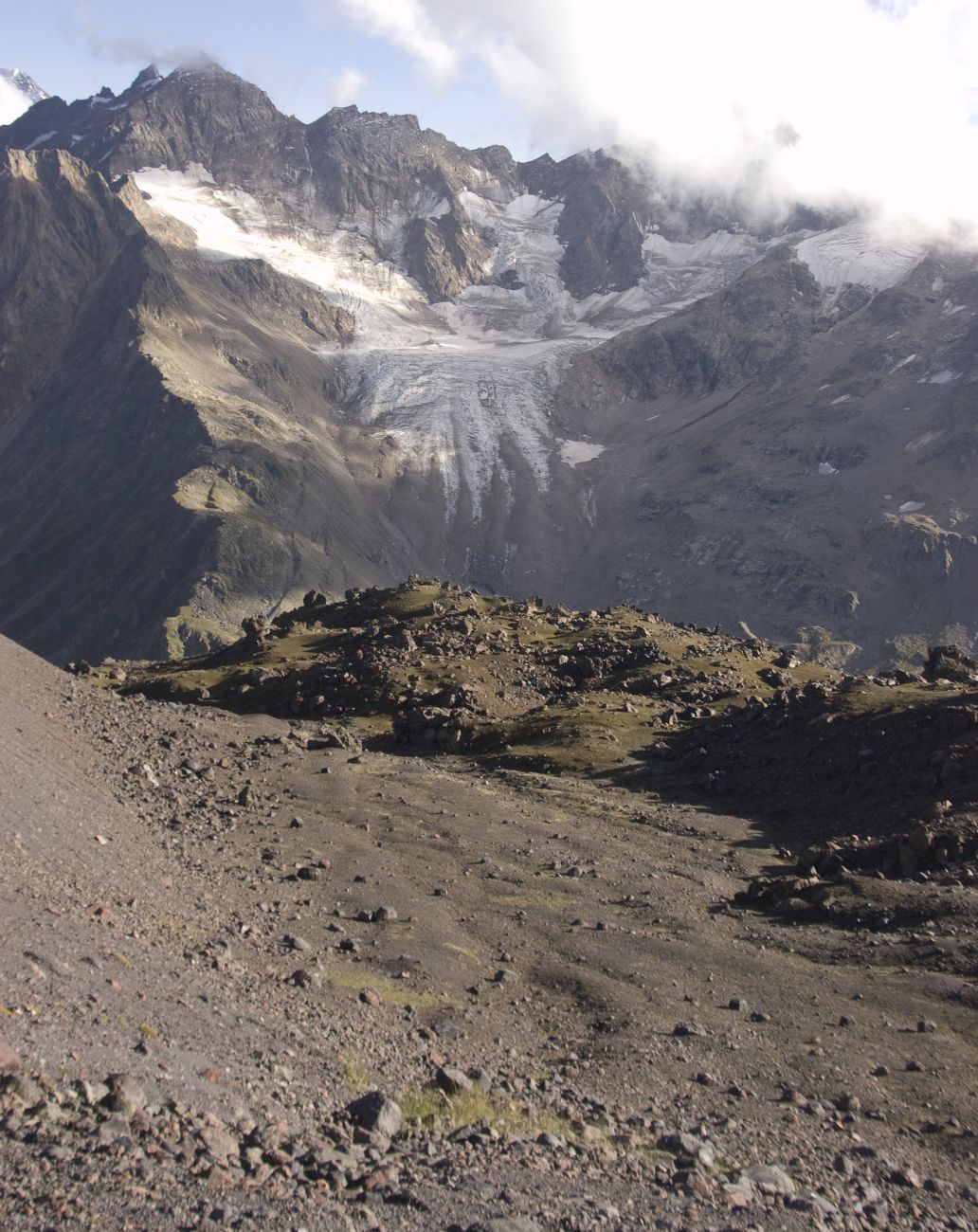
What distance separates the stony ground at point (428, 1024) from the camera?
17.3 meters

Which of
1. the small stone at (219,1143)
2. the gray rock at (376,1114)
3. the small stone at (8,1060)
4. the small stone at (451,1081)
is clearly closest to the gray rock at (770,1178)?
the small stone at (451,1081)

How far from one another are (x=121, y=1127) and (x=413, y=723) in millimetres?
62469

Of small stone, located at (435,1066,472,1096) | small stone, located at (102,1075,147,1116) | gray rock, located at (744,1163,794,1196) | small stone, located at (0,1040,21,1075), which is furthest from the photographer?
small stone, located at (435,1066,472,1096)

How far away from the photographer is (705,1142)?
904 inches

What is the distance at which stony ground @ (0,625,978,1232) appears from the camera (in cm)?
1733

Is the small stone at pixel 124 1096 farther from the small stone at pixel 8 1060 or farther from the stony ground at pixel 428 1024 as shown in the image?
the small stone at pixel 8 1060

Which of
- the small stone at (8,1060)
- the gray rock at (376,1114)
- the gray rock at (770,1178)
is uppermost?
the gray rock at (770,1178)

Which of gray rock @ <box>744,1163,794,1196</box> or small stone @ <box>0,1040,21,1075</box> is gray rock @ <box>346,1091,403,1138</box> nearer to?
small stone @ <box>0,1040,21,1075</box>

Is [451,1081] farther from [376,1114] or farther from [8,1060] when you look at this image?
[8,1060]

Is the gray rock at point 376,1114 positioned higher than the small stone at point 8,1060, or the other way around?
the small stone at point 8,1060

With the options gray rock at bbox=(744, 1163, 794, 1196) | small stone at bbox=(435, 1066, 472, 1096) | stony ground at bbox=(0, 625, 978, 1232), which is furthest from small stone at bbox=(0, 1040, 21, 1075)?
gray rock at bbox=(744, 1163, 794, 1196)

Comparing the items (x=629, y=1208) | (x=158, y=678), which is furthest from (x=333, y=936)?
(x=158, y=678)

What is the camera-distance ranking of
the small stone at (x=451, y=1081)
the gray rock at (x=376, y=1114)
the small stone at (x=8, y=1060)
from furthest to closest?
the small stone at (x=451, y=1081)
the gray rock at (x=376, y=1114)
the small stone at (x=8, y=1060)

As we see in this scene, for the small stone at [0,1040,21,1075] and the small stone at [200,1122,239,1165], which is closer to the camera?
the small stone at [0,1040,21,1075]
